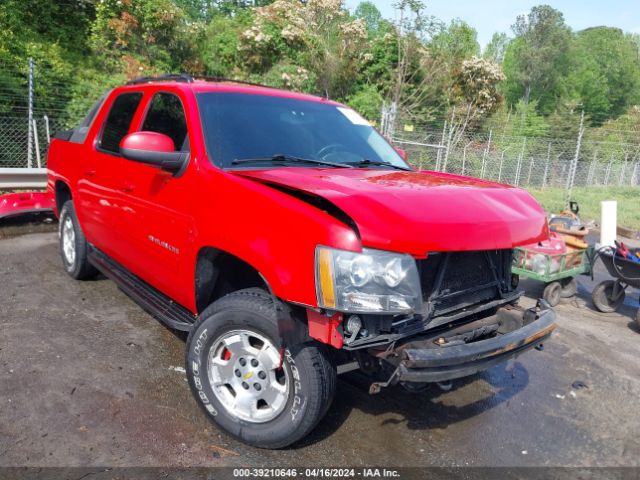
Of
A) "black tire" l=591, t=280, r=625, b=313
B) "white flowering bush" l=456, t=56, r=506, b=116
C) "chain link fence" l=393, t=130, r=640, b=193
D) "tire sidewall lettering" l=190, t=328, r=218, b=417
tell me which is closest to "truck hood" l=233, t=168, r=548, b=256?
"tire sidewall lettering" l=190, t=328, r=218, b=417

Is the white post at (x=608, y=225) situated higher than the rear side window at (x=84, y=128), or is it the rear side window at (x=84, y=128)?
the rear side window at (x=84, y=128)

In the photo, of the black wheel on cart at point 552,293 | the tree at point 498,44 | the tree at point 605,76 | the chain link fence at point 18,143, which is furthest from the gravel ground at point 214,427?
the tree at point 498,44

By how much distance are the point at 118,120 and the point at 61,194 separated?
5.74ft

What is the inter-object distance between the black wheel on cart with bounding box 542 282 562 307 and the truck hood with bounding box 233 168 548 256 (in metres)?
3.45

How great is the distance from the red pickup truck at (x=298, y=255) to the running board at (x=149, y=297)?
0.02 metres

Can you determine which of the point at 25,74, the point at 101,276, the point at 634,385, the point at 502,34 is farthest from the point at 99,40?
the point at 502,34

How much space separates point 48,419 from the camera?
3.10 m

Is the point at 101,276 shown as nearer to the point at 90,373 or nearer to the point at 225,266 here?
the point at 90,373

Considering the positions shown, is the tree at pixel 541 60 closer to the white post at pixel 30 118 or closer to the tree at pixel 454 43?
the tree at pixel 454 43

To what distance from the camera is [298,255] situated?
A: 255 cm

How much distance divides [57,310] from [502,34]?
220 ft

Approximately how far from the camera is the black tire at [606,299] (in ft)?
20.7

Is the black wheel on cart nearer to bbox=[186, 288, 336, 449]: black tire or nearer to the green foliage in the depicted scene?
bbox=[186, 288, 336, 449]: black tire

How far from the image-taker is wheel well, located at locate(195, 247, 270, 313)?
3.21 m
